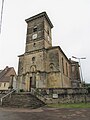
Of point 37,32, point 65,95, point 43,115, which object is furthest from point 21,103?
point 37,32

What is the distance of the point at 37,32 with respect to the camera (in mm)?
28875

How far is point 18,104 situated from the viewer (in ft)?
44.6

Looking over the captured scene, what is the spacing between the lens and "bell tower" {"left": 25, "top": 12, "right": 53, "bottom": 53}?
27.6m

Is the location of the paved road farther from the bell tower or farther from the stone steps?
the bell tower

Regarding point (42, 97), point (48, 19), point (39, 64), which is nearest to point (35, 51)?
point (39, 64)

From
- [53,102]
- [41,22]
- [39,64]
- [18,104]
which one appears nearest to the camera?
[18,104]

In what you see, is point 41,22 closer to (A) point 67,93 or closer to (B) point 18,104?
(A) point 67,93

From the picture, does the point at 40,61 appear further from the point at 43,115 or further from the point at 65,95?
the point at 43,115

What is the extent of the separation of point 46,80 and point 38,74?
1.97 m

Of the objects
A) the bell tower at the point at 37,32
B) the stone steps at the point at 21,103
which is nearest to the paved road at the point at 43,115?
the stone steps at the point at 21,103

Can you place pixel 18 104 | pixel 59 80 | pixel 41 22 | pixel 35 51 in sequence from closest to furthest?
pixel 18 104
pixel 59 80
pixel 35 51
pixel 41 22

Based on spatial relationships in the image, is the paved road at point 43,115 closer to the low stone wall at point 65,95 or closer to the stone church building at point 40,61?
the low stone wall at point 65,95

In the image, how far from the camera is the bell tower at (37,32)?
90.4 feet

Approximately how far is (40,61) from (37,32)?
25.1 ft
